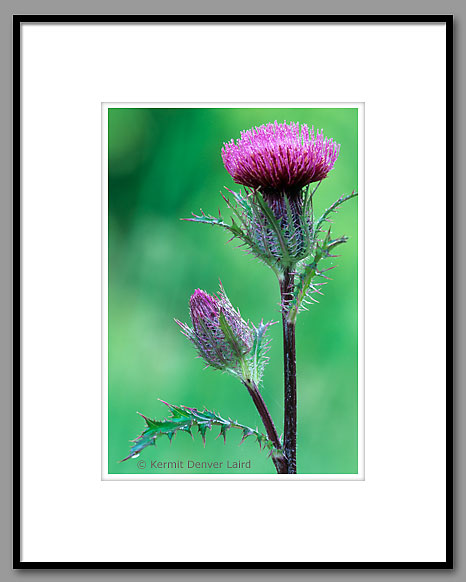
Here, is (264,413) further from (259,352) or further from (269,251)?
(269,251)

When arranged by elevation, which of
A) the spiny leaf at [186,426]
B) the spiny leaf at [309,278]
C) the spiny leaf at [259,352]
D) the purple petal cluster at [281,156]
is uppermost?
the purple petal cluster at [281,156]

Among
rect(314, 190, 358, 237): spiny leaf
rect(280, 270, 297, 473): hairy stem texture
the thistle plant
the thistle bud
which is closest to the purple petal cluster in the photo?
the thistle plant

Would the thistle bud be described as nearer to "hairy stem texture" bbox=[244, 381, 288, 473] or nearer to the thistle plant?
the thistle plant

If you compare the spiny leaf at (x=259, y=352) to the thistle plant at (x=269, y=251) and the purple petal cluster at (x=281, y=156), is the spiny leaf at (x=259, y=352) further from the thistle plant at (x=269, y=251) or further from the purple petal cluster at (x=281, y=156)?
the purple petal cluster at (x=281, y=156)

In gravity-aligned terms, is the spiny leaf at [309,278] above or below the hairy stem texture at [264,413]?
above

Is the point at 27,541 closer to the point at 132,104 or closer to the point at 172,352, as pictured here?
the point at 172,352

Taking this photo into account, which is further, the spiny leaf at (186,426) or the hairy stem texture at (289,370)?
the hairy stem texture at (289,370)

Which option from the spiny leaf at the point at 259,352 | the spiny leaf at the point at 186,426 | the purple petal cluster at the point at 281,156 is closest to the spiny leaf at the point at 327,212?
the purple petal cluster at the point at 281,156
